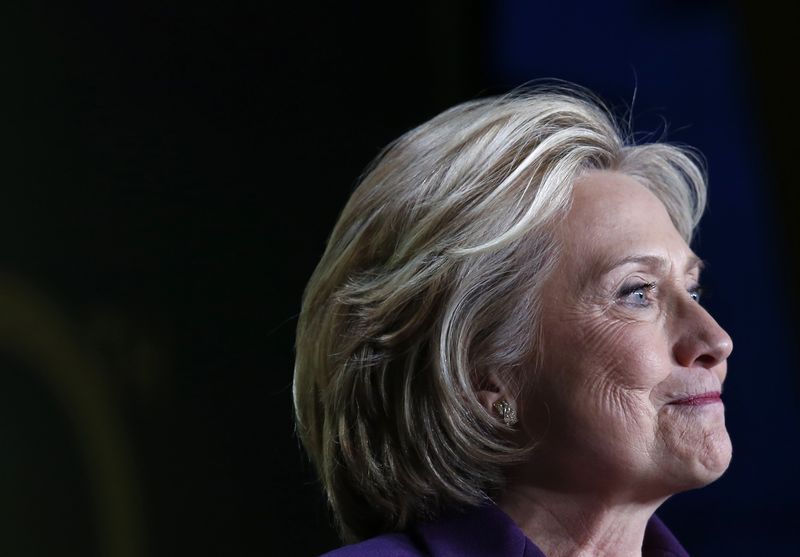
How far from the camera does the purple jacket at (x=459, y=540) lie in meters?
1.71

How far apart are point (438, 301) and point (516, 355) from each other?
0.50ft

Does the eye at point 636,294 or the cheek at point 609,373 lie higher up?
the eye at point 636,294

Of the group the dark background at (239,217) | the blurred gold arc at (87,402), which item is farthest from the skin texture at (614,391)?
the blurred gold arc at (87,402)

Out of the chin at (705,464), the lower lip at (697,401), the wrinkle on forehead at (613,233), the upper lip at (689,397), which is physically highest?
the wrinkle on forehead at (613,233)

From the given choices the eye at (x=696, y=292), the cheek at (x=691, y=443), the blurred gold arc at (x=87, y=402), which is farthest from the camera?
the blurred gold arc at (x=87, y=402)

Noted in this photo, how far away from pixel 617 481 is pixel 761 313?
A: 1094 millimetres

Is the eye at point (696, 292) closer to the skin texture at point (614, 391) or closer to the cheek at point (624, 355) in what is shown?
the skin texture at point (614, 391)

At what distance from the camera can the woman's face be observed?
1.67m

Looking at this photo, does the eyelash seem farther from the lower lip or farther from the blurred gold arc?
the blurred gold arc

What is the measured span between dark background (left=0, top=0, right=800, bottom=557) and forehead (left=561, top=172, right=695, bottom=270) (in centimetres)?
71

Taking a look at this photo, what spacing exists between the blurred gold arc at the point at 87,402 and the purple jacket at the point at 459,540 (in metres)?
0.79

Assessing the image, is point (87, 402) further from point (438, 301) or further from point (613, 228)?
point (613, 228)

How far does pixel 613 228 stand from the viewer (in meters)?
1.77

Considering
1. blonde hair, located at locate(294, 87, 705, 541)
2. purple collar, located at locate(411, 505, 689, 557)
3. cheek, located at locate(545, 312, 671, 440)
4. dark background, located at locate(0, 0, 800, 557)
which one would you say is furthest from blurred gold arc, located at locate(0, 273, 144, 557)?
cheek, located at locate(545, 312, 671, 440)
